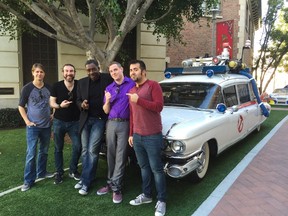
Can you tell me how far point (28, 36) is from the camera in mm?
10914

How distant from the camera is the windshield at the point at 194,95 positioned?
5.39 metres

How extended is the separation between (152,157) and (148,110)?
0.58m

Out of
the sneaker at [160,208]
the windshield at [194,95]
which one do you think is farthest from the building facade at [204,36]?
the sneaker at [160,208]

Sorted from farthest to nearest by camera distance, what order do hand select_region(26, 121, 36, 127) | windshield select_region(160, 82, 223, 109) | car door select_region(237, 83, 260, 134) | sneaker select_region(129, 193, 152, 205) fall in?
car door select_region(237, 83, 260, 134) → windshield select_region(160, 82, 223, 109) → hand select_region(26, 121, 36, 127) → sneaker select_region(129, 193, 152, 205)

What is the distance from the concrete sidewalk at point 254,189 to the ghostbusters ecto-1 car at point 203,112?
48cm

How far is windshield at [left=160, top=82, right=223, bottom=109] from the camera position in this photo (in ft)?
17.7

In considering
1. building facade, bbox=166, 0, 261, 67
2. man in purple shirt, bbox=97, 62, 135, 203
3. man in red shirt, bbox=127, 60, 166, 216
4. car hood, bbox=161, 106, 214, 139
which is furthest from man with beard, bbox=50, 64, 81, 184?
building facade, bbox=166, 0, 261, 67

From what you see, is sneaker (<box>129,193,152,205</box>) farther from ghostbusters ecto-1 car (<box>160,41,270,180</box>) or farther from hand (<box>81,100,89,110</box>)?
hand (<box>81,100,89,110</box>)

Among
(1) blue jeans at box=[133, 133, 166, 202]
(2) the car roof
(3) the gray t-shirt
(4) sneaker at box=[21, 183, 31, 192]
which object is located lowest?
(4) sneaker at box=[21, 183, 31, 192]

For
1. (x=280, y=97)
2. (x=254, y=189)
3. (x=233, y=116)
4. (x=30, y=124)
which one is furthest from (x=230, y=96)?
(x=280, y=97)

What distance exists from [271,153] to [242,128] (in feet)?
3.28

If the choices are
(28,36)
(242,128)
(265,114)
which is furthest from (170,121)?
(28,36)

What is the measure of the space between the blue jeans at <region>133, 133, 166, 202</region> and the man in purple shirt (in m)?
0.31

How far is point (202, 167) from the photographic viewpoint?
4793 millimetres
